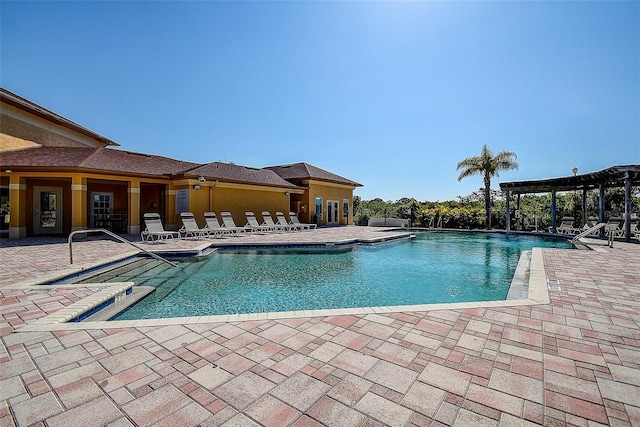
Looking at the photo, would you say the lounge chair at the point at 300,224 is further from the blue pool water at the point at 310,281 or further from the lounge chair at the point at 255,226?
the blue pool water at the point at 310,281

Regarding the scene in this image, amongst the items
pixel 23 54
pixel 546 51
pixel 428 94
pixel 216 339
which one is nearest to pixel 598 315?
pixel 216 339

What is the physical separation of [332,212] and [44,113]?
54.5ft

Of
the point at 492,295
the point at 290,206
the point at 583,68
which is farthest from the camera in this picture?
the point at 290,206

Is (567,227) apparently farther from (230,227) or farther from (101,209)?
(101,209)

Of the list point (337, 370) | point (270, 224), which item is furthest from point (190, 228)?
point (337, 370)

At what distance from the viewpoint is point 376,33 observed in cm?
1119

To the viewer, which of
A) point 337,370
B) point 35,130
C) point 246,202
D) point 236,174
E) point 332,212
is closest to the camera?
point 337,370

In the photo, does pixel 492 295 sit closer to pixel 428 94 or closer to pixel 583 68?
pixel 583 68

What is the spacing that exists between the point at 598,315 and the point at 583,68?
37.0 ft

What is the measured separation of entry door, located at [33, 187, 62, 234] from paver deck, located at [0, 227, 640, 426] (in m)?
13.1

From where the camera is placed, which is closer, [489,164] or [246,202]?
[246,202]

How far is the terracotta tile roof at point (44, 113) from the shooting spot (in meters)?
11.8

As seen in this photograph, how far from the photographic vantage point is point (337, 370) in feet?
7.98

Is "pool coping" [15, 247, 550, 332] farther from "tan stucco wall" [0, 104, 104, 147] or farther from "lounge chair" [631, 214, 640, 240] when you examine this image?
"tan stucco wall" [0, 104, 104, 147]
